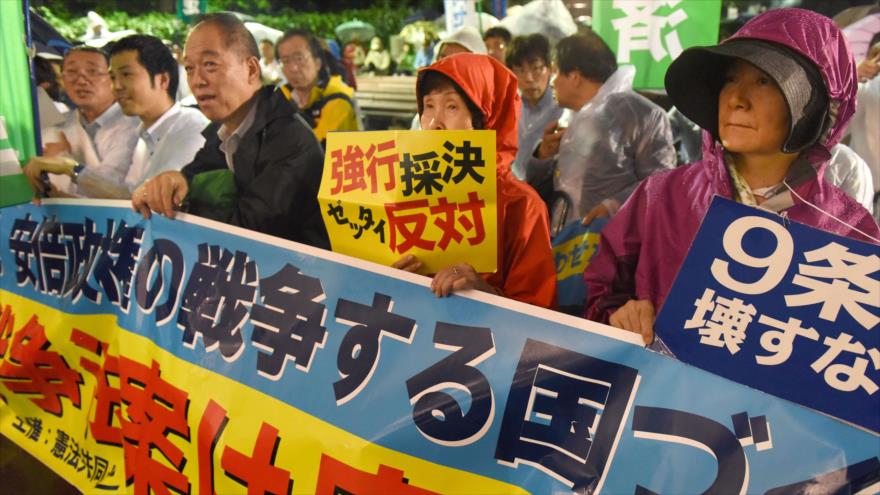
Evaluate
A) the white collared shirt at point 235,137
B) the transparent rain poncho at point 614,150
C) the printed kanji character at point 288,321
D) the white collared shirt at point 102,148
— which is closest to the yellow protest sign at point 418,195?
the printed kanji character at point 288,321

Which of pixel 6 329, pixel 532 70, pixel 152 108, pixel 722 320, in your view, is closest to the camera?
pixel 722 320

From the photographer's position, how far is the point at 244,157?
2.92 meters

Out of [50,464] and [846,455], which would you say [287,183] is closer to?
[50,464]

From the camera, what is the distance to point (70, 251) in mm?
3131

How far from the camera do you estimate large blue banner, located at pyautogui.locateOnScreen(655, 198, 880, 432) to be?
4.39 ft

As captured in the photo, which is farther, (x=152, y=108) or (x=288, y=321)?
(x=152, y=108)

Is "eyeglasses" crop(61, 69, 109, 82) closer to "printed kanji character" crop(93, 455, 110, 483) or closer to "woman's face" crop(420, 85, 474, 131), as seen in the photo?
"printed kanji character" crop(93, 455, 110, 483)

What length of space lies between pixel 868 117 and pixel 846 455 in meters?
3.28

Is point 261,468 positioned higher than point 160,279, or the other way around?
point 160,279

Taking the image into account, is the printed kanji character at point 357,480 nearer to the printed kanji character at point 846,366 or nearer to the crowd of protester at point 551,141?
the crowd of protester at point 551,141

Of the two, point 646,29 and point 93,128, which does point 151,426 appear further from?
point 646,29

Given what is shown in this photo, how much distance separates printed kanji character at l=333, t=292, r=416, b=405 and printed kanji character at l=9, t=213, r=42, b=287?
196cm

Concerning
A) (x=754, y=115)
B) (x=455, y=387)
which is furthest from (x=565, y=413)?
(x=754, y=115)

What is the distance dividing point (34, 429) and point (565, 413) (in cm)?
254
